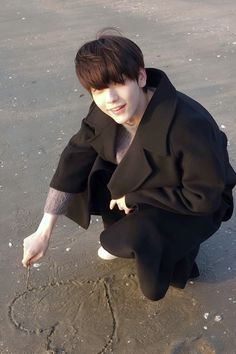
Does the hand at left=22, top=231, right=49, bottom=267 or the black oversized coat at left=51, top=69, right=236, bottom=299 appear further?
the hand at left=22, top=231, right=49, bottom=267

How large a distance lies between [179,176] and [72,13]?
4.16 metres

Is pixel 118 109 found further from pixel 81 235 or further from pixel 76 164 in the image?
pixel 81 235

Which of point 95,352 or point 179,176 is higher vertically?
point 179,176

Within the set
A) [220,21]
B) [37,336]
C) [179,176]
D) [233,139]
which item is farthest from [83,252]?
[220,21]

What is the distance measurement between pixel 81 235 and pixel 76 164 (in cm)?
56

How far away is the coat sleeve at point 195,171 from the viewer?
189cm

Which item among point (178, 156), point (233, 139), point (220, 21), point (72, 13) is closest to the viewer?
point (178, 156)

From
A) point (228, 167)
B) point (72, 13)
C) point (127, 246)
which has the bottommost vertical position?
point (72, 13)

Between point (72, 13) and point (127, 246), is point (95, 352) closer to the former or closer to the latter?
point (127, 246)

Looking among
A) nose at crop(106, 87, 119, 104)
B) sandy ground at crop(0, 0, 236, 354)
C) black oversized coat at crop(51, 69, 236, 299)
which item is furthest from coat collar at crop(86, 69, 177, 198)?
sandy ground at crop(0, 0, 236, 354)

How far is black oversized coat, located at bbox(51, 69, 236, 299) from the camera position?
190 cm

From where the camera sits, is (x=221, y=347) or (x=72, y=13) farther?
(x=72, y=13)

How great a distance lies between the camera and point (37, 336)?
6.99 ft

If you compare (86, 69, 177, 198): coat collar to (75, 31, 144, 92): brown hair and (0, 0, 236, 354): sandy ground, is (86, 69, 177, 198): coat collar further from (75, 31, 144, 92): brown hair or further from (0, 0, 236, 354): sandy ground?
(0, 0, 236, 354): sandy ground
